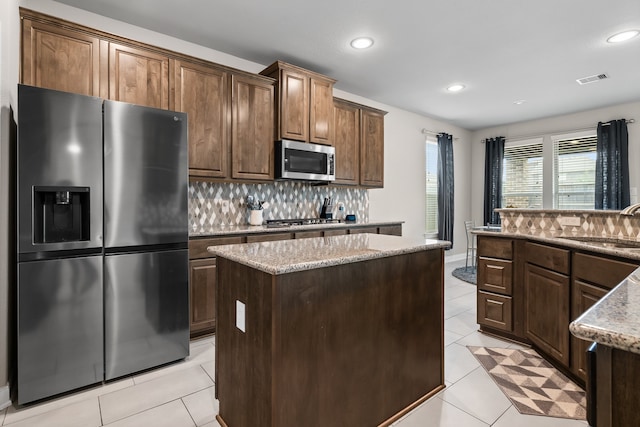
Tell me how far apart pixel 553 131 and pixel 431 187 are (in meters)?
2.44

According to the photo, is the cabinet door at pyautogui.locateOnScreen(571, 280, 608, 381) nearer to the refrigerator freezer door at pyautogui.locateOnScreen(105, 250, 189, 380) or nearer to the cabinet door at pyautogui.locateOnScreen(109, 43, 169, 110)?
the refrigerator freezer door at pyautogui.locateOnScreen(105, 250, 189, 380)

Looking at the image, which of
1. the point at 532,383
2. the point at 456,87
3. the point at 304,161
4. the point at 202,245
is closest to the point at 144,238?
the point at 202,245

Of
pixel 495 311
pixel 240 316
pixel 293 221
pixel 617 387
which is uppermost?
pixel 293 221

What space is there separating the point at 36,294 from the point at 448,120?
6630 millimetres

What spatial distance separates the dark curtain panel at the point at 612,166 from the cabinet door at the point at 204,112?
599 centimetres

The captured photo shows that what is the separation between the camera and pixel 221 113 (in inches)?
127

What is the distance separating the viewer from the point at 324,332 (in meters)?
1.49

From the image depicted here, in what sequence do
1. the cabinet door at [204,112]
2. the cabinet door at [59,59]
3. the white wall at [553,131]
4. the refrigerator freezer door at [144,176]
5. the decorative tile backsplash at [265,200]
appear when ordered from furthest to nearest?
the white wall at [553,131], the decorative tile backsplash at [265,200], the cabinet door at [204,112], the cabinet door at [59,59], the refrigerator freezer door at [144,176]

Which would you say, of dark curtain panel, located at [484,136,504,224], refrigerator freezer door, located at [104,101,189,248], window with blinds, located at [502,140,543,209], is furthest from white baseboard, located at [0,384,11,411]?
window with blinds, located at [502,140,543,209]

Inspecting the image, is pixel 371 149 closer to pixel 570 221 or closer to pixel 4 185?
pixel 570 221

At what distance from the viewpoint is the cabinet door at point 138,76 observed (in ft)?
8.72

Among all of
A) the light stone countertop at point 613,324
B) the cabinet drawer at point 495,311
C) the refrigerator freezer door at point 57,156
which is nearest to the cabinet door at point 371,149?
the cabinet drawer at point 495,311

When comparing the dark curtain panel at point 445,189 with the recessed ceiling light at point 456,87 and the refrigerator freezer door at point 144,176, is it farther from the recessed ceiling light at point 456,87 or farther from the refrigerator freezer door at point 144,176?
the refrigerator freezer door at point 144,176

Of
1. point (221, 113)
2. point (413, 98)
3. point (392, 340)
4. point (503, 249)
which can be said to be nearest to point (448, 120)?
point (413, 98)
